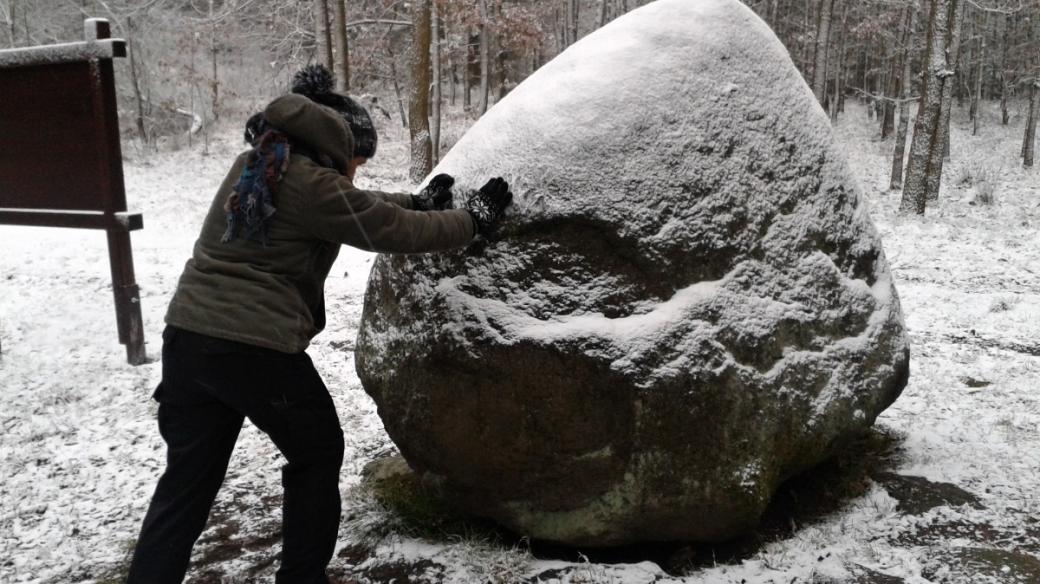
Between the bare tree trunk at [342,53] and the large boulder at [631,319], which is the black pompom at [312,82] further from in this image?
the bare tree trunk at [342,53]

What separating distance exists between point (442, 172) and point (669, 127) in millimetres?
1043

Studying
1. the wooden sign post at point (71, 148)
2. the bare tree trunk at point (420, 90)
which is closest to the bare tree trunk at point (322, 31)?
the bare tree trunk at point (420, 90)

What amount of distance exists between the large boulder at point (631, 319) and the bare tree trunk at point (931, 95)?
10455mm

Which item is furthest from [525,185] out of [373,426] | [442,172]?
[373,426]

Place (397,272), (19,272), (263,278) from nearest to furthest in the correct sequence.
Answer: (263,278), (397,272), (19,272)

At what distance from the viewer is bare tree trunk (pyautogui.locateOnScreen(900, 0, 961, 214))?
38.5 feet

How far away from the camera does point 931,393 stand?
5051mm

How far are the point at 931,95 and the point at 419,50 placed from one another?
8608 mm

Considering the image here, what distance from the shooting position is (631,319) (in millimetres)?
2994

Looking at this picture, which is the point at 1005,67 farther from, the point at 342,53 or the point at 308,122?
the point at 308,122

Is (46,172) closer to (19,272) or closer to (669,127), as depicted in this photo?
(19,272)

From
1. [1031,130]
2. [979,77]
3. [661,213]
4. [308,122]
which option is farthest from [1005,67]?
[308,122]

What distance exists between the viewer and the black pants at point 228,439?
2.48 metres

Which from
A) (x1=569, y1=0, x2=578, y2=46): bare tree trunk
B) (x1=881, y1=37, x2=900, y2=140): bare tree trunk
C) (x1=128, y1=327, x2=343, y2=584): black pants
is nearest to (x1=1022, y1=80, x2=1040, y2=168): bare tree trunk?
(x1=881, y1=37, x2=900, y2=140): bare tree trunk
